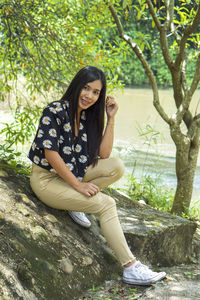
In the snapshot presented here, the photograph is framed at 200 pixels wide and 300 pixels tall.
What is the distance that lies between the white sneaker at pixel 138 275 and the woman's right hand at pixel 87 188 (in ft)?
1.66

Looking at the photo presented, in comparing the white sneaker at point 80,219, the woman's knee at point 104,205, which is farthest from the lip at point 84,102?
the white sneaker at point 80,219

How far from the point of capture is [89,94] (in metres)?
2.81

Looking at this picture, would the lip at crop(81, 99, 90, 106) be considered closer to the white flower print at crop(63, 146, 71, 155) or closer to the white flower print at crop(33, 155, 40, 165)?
the white flower print at crop(63, 146, 71, 155)

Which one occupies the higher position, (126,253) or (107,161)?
(107,161)

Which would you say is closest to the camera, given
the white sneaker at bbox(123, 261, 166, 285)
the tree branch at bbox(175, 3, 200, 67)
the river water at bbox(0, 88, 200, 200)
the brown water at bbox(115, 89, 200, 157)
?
the white sneaker at bbox(123, 261, 166, 285)

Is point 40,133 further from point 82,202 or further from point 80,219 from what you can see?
point 80,219

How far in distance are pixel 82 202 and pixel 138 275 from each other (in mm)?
556

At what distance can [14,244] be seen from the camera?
234 cm

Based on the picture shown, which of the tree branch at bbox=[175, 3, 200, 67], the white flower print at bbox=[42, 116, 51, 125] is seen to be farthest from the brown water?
the white flower print at bbox=[42, 116, 51, 125]

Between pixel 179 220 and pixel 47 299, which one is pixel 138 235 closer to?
pixel 179 220

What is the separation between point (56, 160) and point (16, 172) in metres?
0.65

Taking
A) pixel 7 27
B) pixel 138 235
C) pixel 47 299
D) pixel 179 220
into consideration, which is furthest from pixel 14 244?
pixel 7 27

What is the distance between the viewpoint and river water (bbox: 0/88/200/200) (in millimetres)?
6727

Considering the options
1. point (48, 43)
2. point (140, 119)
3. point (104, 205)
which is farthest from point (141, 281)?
point (140, 119)
